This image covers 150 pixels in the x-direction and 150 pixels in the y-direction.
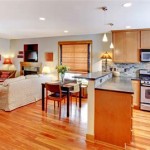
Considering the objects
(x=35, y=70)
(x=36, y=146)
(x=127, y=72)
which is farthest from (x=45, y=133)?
(x=35, y=70)

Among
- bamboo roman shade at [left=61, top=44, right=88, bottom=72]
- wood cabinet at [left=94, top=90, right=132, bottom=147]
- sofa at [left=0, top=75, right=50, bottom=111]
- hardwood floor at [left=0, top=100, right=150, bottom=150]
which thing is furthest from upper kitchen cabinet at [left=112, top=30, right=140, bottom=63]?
sofa at [left=0, top=75, right=50, bottom=111]

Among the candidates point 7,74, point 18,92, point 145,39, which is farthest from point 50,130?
point 7,74

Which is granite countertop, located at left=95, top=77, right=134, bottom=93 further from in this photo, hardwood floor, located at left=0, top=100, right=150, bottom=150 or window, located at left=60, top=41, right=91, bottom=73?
window, located at left=60, top=41, right=91, bottom=73

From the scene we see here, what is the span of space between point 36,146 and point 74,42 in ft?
14.6

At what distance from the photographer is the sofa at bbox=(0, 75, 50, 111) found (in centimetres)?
448

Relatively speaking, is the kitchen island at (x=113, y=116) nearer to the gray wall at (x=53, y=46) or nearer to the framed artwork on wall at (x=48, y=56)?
the gray wall at (x=53, y=46)

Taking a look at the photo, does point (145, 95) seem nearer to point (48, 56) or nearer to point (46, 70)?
point (46, 70)

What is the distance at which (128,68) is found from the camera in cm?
545

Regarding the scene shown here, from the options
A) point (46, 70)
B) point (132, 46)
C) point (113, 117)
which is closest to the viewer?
point (113, 117)

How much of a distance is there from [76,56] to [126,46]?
208 centimetres

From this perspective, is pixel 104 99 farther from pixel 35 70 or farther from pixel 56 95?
Result: pixel 35 70

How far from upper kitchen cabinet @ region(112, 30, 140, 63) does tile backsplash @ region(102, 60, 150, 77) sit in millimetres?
287

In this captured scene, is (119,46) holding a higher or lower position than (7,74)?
higher

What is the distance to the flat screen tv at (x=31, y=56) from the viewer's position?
7379 millimetres
